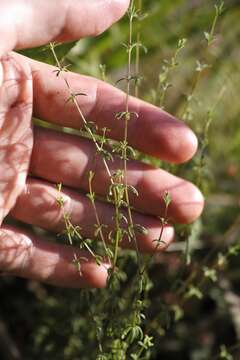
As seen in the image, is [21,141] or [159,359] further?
[159,359]

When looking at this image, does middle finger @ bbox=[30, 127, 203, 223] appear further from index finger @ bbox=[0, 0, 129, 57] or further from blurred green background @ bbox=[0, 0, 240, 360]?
index finger @ bbox=[0, 0, 129, 57]

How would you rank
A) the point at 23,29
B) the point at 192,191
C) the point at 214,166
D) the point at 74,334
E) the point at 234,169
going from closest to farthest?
1. the point at 23,29
2. the point at 192,191
3. the point at 74,334
4. the point at 234,169
5. the point at 214,166

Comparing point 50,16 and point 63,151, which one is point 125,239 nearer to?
point 63,151

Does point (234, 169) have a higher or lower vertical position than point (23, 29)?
lower

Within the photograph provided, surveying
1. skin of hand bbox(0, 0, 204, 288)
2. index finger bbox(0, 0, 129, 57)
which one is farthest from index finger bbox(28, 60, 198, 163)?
index finger bbox(0, 0, 129, 57)

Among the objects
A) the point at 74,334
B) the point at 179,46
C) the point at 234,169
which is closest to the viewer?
the point at 179,46

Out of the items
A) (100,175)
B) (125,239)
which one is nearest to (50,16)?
(100,175)

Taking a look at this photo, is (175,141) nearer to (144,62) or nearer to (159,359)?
(159,359)

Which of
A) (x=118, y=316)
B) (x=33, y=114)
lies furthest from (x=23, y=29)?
(x=118, y=316)
